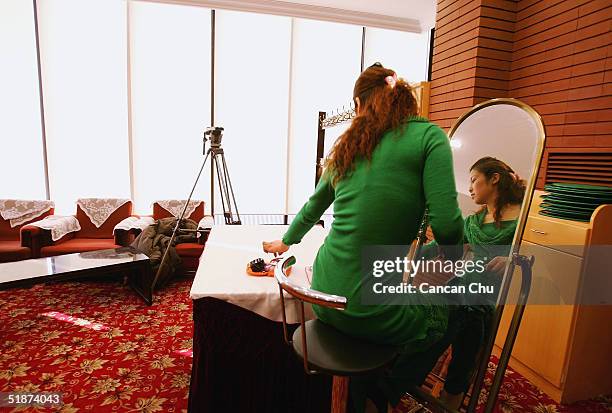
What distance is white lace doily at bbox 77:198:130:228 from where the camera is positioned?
401cm

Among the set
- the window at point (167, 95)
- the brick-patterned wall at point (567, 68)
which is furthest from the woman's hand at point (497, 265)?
the window at point (167, 95)

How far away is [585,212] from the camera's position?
190 centimetres

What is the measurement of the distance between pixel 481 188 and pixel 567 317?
1.25 meters

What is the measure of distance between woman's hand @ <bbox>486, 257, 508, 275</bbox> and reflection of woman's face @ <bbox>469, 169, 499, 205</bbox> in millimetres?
198

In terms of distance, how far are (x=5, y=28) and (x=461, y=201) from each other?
558cm

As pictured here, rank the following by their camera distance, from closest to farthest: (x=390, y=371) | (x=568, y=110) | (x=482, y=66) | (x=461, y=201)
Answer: (x=390, y=371)
(x=461, y=201)
(x=568, y=110)
(x=482, y=66)

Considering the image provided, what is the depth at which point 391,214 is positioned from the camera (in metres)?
0.94

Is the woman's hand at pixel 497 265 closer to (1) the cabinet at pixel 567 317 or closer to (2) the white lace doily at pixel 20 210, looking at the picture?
(1) the cabinet at pixel 567 317

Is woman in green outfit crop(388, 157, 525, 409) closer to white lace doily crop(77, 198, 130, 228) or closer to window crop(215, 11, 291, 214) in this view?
white lace doily crop(77, 198, 130, 228)

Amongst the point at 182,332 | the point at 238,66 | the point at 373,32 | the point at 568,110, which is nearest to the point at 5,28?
the point at 238,66

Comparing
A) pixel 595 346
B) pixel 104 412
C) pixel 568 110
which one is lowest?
pixel 104 412

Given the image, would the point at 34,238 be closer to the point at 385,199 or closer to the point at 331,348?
the point at 331,348

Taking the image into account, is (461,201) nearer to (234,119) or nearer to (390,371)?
(390,371)

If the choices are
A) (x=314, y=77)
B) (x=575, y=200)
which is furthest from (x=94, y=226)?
(x=575, y=200)
